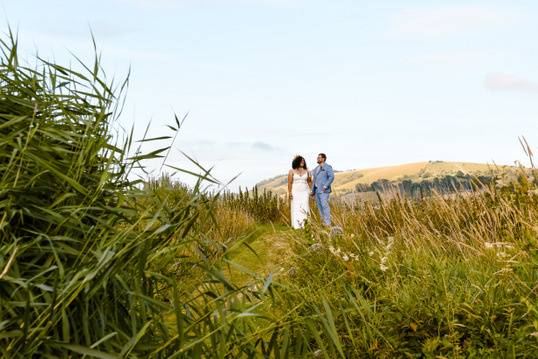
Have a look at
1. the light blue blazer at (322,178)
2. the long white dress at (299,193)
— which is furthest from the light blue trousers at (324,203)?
the long white dress at (299,193)

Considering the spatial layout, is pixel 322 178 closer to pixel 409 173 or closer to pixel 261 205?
pixel 261 205

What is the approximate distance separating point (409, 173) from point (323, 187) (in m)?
79.5

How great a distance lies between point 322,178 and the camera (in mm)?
15375

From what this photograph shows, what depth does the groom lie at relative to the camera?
1506cm

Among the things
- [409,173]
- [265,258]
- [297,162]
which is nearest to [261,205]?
[297,162]

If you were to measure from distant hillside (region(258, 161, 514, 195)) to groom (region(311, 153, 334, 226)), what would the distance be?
373 mm

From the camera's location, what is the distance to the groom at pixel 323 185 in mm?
15062

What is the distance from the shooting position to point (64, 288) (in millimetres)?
2268

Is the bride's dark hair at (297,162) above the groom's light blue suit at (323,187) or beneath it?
above

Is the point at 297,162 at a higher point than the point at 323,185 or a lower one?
higher

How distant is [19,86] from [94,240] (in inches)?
35.8

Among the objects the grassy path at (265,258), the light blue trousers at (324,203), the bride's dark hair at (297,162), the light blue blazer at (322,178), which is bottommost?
the grassy path at (265,258)

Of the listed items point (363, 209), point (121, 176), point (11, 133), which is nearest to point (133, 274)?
point (121, 176)

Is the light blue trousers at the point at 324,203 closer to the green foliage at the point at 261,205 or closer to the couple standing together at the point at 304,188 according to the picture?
the couple standing together at the point at 304,188
